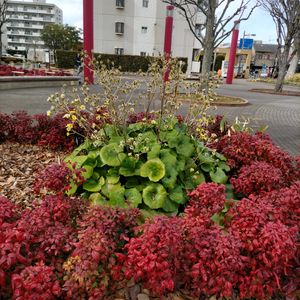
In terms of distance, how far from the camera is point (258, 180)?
2.82m

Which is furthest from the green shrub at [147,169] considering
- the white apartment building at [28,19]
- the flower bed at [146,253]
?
the white apartment building at [28,19]

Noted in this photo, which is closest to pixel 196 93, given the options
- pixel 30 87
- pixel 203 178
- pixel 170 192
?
pixel 203 178

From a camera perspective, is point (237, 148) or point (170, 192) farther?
point (237, 148)

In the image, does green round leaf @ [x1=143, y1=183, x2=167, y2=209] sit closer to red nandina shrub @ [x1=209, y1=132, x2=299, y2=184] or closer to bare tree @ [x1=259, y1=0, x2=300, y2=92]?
red nandina shrub @ [x1=209, y1=132, x2=299, y2=184]

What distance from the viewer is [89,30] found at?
1455cm

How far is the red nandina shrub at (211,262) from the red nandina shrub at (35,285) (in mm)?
808

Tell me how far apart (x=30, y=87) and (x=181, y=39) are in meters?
29.3

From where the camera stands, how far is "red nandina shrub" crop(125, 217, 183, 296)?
1745 mm

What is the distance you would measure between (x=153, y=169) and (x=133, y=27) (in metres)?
38.9

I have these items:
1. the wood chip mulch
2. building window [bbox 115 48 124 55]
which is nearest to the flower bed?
the wood chip mulch

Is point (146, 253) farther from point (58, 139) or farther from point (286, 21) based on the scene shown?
point (286, 21)

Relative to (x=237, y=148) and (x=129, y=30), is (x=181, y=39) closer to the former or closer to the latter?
(x=129, y=30)

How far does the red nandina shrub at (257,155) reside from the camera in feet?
10.7

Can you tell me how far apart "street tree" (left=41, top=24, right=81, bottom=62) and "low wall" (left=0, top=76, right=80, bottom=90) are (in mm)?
42949
